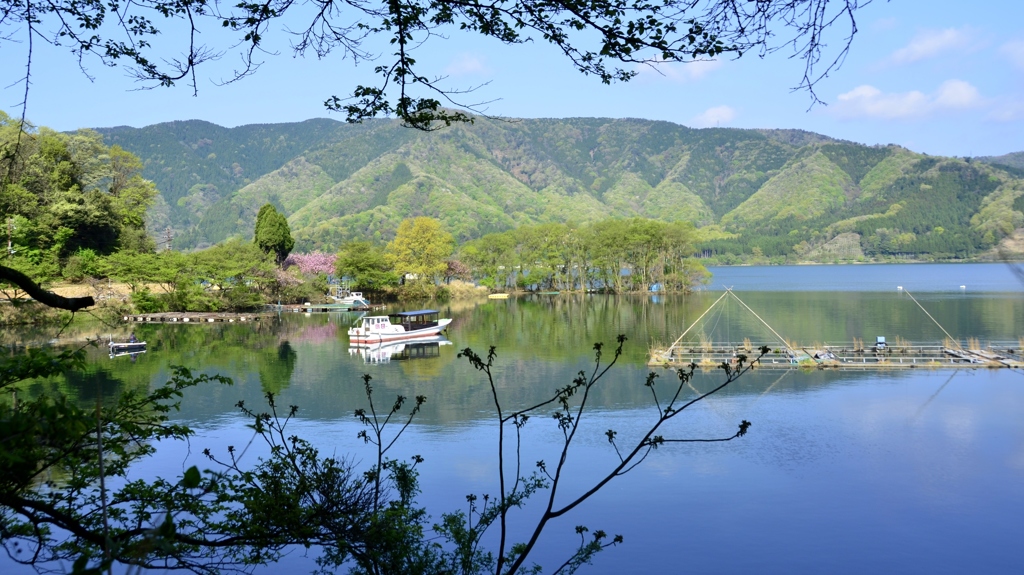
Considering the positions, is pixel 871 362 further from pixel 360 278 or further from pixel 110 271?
pixel 360 278

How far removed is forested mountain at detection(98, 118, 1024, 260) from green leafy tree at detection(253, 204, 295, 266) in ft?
82.9

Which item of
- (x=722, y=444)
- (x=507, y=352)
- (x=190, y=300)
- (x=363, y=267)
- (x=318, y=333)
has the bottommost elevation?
(x=722, y=444)

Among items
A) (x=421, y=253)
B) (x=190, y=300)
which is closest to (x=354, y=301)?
(x=421, y=253)

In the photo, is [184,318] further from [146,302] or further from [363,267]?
[363,267]

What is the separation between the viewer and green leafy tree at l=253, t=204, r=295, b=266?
4250cm

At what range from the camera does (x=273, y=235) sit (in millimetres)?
42500

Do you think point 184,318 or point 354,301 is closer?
point 184,318

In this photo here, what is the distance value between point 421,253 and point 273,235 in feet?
31.4

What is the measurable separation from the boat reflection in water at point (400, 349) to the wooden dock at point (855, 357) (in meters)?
7.16

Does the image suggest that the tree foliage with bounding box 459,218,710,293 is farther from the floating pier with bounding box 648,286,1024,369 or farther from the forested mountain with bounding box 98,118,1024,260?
the floating pier with bounding box 648,286,1024,369

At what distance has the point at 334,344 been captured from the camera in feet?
82.6

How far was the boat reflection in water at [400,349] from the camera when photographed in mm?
22500

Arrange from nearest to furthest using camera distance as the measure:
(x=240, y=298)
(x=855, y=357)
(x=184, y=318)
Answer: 1. (x=855, y=357)
2. (x=184, y=318)
3. (x=240, y=298)

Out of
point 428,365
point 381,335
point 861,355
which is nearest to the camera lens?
point 861,355
